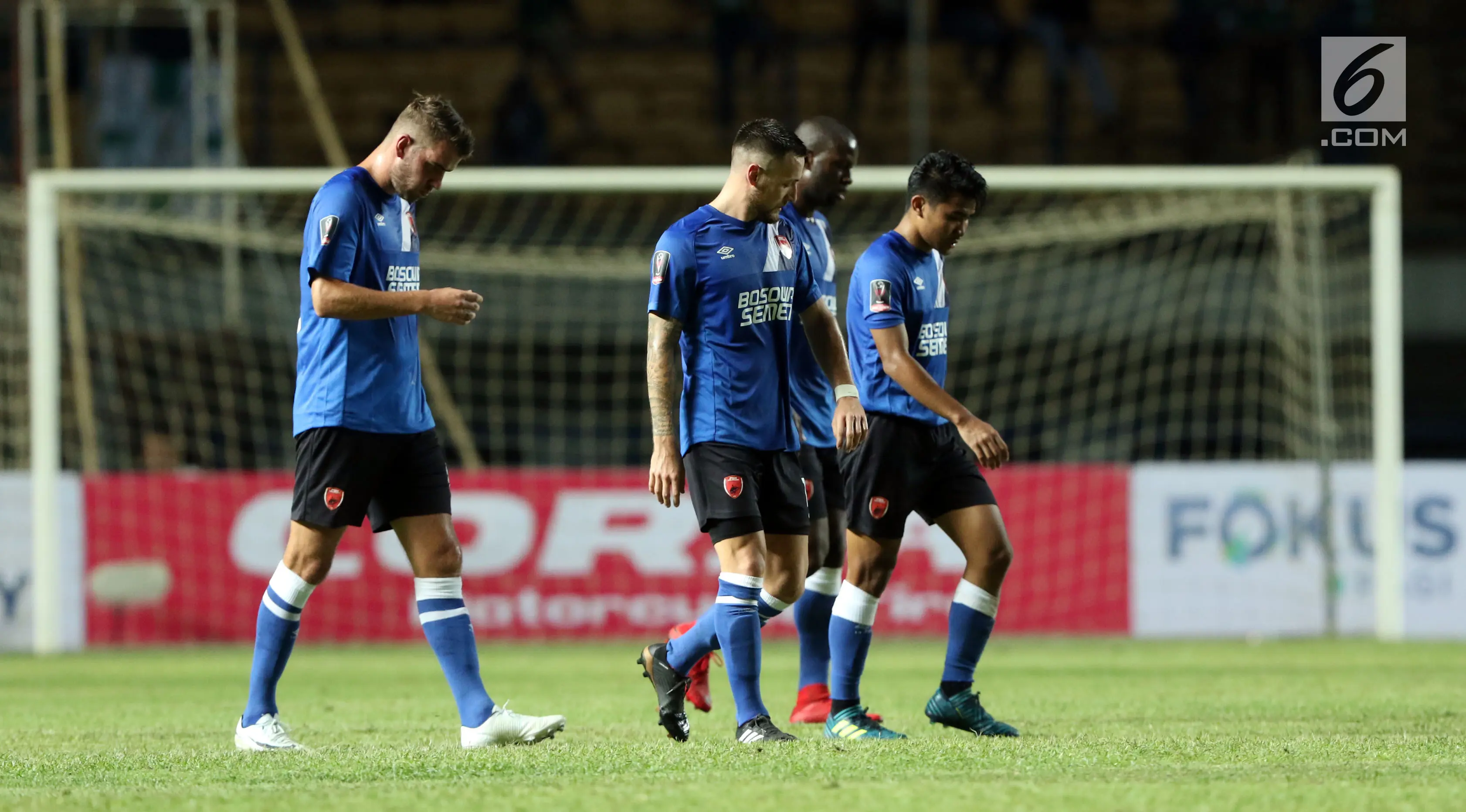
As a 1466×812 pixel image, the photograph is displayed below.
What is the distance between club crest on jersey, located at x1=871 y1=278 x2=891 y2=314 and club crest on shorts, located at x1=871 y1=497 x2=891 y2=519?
0.64 meters

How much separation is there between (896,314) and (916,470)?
0.54 m

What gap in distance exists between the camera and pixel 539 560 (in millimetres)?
11719

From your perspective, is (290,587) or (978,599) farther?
(978,599)

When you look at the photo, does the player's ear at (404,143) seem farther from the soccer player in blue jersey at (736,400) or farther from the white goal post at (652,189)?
the white goal post at (652,189)

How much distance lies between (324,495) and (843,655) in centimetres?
177

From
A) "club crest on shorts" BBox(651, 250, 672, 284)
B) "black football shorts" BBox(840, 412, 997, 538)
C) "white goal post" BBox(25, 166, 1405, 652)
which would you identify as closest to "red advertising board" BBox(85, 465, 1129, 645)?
"white goal post" BBox(25, 166, 1405, 652)

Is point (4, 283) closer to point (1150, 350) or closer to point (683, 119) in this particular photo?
point (683, 119)

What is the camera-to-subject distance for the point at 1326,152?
1664 cm

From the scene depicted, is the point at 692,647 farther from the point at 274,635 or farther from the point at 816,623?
the point at 274,635

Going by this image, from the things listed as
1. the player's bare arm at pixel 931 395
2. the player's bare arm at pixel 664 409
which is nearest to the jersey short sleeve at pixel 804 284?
the player's bare arm at pixel 931 395

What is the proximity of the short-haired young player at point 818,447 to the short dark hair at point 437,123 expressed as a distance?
1.23 meters

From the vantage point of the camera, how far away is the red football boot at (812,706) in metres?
6.44

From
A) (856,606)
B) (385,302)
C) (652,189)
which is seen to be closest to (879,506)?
(856,606)

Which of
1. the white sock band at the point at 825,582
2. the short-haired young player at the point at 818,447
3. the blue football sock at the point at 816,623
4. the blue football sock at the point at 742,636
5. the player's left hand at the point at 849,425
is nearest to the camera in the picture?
the blue football sock at the point at 742,636
